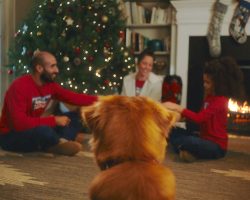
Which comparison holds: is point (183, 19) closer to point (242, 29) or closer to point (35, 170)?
point (242, 29)

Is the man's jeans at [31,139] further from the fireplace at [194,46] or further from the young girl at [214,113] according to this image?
the fireplace at [194,46]

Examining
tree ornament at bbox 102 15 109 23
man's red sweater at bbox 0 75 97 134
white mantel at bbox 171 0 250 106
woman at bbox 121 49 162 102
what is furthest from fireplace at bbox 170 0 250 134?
man's red sweater at bbox 0 75 97 134

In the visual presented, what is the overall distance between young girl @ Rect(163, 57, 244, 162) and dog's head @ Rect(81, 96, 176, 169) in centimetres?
168

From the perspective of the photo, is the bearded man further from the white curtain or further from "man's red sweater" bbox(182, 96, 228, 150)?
the white curtain

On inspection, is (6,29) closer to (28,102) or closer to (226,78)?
(28,102)

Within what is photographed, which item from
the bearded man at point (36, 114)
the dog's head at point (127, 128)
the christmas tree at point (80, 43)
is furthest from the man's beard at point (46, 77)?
the dog's head at point (127, 128)

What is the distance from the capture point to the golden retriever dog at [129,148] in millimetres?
1090

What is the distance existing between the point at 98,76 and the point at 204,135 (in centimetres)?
156

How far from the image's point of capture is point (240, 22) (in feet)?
14.4

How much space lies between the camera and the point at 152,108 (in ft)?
3.92

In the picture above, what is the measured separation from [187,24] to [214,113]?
6.26 feet

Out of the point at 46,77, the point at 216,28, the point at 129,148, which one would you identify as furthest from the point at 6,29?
the point at 129,148

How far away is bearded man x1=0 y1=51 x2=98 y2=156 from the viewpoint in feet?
9.47

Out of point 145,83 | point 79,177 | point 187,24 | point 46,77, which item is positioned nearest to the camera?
point 79,177
